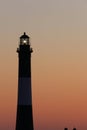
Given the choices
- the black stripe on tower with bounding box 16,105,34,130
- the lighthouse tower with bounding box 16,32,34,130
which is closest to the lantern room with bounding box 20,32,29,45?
the lighthouse tower with bounding box 16,32,34,130

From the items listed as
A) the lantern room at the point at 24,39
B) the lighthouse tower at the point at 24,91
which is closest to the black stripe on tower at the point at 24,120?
the lighthouse tower at the point at 24,91

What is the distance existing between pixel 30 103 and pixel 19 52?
431 cm

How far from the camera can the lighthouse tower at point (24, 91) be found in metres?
118

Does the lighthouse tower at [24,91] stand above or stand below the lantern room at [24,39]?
below

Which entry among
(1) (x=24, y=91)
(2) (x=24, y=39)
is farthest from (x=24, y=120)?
(2) (x=24, y=39)

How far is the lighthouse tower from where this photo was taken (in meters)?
118

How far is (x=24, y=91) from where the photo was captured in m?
118

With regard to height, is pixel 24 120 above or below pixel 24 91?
below

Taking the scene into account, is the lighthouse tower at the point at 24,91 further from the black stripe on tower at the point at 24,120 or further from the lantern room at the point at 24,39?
the lantern room at the point at 24,39

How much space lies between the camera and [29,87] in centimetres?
11831

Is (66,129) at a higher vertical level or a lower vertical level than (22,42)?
lower

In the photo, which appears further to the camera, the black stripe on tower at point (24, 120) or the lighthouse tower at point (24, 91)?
the black stripe on tower at point (24, 120)

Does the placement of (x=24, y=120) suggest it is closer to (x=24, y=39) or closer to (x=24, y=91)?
(x=24, y=91)

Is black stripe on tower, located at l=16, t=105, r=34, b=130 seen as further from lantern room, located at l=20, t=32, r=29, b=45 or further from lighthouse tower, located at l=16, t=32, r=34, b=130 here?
lantern room, located at l=20, t=32, r=29, b=45
